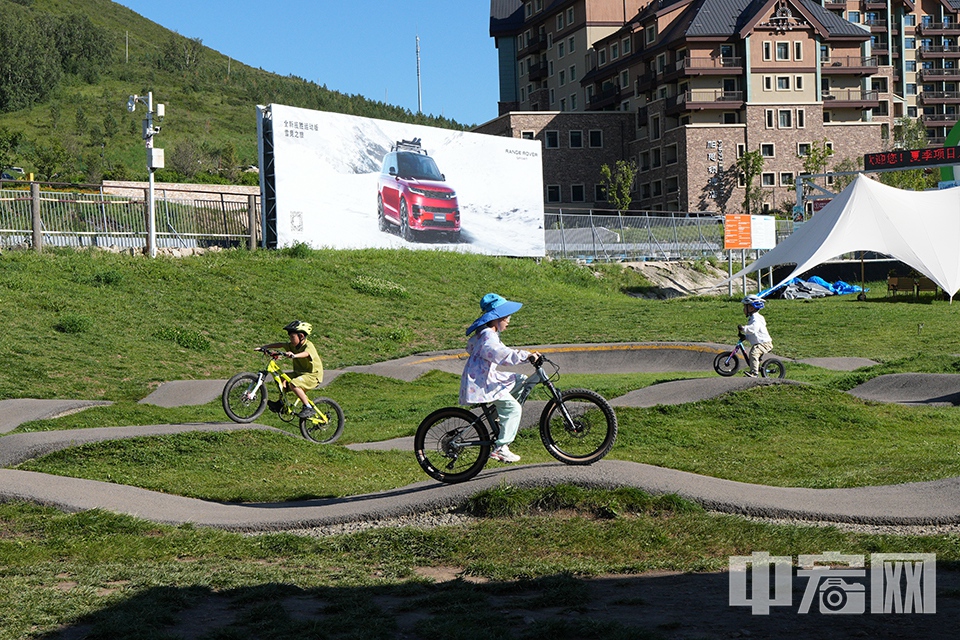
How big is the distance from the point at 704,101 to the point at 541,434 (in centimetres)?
7512

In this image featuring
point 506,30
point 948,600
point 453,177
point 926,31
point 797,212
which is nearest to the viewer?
point 948,600

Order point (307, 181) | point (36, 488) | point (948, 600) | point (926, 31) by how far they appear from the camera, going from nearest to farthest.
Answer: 1. point (948, 600)
2. point (36, 488)
3. point (307, 181)
4. point (926, 31)

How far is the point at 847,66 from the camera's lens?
3371 inches

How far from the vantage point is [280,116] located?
3588 centimetres

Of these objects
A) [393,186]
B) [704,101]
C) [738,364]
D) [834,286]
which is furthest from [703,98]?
[738,364]

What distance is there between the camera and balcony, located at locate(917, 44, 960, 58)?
117625 mm

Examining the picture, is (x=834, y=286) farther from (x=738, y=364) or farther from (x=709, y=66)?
(x=709, y=66)

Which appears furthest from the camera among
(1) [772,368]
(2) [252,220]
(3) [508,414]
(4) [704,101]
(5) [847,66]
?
(5) [847,66]

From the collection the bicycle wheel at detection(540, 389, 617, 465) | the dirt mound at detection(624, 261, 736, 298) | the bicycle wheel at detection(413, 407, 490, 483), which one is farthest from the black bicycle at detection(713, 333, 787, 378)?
the dirt mound at detection(624, 261, 736, 298)

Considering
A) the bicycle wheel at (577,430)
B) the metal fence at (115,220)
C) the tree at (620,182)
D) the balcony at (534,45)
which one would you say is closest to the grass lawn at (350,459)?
the bicycle wheel at (577,430)

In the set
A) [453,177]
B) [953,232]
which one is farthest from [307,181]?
[953,232]

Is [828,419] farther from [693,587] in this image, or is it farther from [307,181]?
[307,181]

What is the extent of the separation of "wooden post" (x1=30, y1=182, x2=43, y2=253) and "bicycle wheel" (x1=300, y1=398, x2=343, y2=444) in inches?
760

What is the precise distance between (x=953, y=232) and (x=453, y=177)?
18975mm
